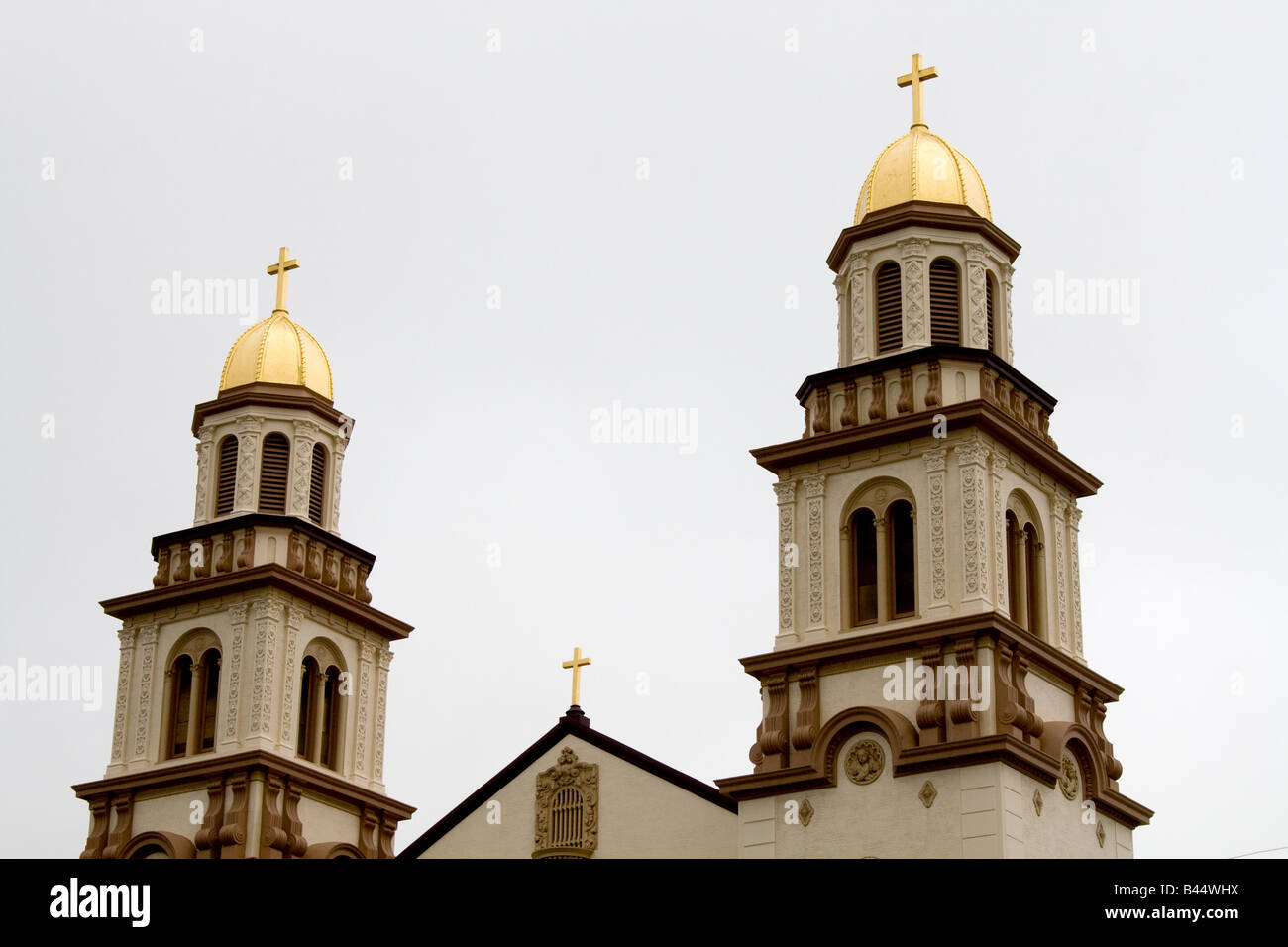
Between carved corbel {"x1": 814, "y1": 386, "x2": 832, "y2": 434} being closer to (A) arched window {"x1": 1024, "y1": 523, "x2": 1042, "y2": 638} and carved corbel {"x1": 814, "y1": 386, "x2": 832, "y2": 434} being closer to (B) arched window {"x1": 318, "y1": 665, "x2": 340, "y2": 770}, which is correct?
(A) arched window {"x1": 1024, "y1": 523, "x2": 1042, "y2": 638}

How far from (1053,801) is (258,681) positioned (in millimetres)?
15873

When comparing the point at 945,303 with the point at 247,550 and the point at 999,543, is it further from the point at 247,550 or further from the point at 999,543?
the point at 247,550

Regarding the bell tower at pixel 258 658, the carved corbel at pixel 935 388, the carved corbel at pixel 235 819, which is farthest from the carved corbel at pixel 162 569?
the carved corbel at pixel 935 388

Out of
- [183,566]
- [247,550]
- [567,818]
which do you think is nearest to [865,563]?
[567,818]

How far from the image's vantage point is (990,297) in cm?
4194

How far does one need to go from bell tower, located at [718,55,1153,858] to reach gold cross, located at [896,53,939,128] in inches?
56.8

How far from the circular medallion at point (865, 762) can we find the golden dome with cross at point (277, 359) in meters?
16.3

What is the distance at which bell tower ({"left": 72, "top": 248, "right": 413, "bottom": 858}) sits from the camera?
44656 millimetres

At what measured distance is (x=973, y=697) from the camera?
36.7 m

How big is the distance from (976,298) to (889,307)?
60.3 inches

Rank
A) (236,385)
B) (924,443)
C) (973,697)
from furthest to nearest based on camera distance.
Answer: (236,385), (924,443), (973,697)

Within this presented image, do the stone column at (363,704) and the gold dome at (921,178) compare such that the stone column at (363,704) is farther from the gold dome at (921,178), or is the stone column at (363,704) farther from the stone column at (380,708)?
the gold dome at (921,178)

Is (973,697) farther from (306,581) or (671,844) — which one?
(306,581)
